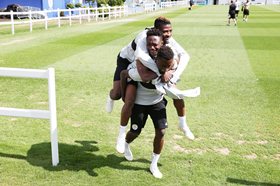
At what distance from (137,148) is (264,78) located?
5.58m

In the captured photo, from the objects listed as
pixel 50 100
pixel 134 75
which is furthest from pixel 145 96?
pixel 50 100

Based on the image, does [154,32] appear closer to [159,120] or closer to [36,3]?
[159,120]

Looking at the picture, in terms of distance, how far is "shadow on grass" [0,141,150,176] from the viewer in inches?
182

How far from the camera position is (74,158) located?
4.89 m

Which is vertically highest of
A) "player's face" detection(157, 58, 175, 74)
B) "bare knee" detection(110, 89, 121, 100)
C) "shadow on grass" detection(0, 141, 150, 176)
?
"player's face" detection(157, 58, 175, 74)

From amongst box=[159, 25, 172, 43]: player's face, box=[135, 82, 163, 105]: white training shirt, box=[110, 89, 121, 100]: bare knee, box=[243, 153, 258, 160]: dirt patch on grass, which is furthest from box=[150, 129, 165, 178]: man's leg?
box=[243, 153, 258, 160]: dirt patch on grass

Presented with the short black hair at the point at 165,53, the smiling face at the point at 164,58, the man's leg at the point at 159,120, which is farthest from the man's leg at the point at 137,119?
the short black hair at the point at 165,53

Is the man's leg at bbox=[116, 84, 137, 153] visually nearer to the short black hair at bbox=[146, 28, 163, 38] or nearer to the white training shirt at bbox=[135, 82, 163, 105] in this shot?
the white training shirt at bbox=[135, 82, 163, 105]

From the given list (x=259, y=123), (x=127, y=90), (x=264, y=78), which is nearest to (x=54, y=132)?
(x=127, y=90)

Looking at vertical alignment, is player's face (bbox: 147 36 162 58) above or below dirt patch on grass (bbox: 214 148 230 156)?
above

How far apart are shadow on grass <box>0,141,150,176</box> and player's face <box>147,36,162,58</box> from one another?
146 cm

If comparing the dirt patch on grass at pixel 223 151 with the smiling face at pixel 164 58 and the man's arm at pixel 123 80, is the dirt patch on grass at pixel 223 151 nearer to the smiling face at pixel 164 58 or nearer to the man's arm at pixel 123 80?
the man's arm at pixel 123 80

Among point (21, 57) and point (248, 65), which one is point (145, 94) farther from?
point (21, 57)

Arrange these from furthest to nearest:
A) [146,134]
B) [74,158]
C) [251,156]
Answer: [146,134]
[251,156]
[74,158]
